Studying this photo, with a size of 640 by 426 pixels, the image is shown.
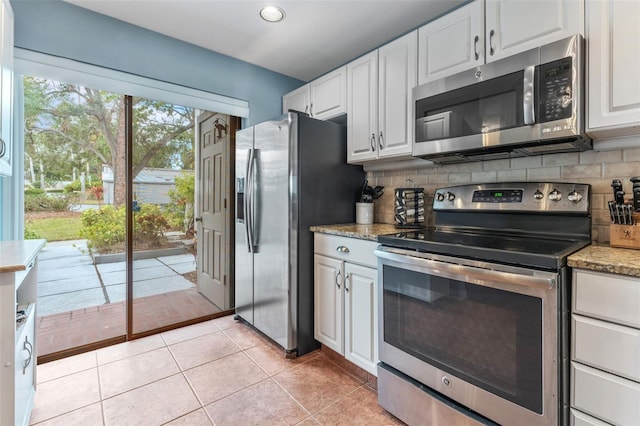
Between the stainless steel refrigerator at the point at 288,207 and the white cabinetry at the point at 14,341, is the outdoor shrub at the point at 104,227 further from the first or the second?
the stainless steel refrigerator at the point at 288,207

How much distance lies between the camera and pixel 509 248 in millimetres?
1290

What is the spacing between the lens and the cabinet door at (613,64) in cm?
125

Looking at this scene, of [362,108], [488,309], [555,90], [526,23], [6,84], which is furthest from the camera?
[362,108]

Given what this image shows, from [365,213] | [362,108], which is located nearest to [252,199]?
[365,213]

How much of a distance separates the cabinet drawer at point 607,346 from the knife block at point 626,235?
49 cm

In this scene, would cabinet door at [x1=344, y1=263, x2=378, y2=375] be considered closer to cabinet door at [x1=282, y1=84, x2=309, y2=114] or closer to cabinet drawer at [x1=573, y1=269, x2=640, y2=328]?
cabinet drawer at [x1=573, y1=269, x2=640, y2=328]

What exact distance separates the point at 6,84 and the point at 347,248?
6.80ft

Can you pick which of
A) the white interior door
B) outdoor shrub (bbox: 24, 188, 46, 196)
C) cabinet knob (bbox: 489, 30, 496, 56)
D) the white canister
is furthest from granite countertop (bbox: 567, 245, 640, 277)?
outdoor shrub (bbox: 24, 188, 46, 196)

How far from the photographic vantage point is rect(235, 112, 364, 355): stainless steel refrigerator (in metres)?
2.19

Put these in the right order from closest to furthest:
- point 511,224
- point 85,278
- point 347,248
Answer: point 511,224 < point 347,248 < point 85,278

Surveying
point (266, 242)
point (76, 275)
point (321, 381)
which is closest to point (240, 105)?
point (266, 242)

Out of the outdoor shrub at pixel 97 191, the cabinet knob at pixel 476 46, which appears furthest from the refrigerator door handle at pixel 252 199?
the cabinet knob at pixel 476 46

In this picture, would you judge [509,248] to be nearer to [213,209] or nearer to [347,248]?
[347,248]

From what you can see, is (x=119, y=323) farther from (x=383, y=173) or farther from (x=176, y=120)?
(x=383, y=173)
